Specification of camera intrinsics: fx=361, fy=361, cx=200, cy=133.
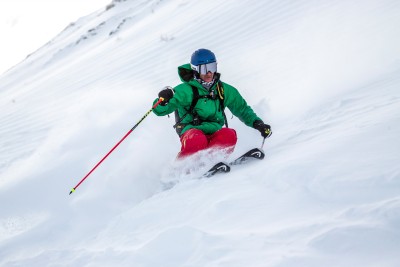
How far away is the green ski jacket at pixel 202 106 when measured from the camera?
12.9 feet

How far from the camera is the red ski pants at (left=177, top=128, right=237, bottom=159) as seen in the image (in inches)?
146

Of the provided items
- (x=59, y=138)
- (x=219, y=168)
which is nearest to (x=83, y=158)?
(x=59, y=138)

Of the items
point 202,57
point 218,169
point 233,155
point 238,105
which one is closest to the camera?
point 218,169

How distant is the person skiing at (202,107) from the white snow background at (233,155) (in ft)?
1.57

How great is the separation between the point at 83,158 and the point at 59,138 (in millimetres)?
995

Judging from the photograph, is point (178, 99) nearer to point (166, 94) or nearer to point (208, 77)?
point (166, 94)

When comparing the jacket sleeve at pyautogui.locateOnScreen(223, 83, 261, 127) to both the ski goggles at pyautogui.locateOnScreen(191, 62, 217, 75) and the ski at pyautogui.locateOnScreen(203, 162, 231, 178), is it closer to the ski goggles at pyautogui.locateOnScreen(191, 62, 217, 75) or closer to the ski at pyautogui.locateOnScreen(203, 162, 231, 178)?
the ski goggles at pyautogui.locateOnScreen(191, 62, 217, 75)

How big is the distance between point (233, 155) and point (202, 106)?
79 cm

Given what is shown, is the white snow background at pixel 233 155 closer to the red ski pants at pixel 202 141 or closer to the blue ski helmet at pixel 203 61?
the red ski pants at pixel 202 141


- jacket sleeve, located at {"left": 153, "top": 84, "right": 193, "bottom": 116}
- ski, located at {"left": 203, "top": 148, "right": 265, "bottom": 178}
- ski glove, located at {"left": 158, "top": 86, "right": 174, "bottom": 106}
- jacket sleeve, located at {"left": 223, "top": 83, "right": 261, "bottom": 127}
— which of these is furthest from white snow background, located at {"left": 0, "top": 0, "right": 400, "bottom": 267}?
ski glove, located at {"left": 158, "top": 86, "right": 174, "bottom": 106}

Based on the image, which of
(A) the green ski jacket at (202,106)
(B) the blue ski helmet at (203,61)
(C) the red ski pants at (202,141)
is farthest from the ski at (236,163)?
(B) the blue ski helmet at (203,61)

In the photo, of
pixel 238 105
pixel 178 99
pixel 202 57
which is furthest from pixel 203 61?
pixel 238 105

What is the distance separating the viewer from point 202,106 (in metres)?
4.02

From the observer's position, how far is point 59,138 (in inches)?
224
